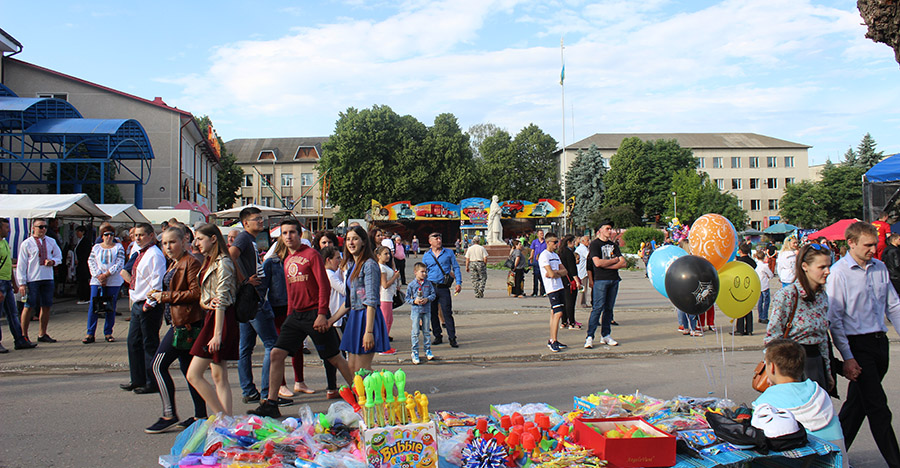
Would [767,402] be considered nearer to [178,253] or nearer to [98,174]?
[178,253]

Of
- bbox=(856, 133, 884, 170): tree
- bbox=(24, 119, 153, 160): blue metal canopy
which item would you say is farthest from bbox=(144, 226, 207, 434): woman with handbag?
bbox=(856, 133, 884, 170): tree

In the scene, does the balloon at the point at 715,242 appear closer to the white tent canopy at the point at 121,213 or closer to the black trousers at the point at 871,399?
the black trousers at the point at 871,399

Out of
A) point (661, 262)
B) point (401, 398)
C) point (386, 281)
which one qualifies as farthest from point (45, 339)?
point (661, 262)

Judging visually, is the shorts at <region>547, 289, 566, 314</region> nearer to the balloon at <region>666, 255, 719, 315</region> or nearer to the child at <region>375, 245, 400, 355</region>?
the child at <region>375, 245, 400, 355</region>

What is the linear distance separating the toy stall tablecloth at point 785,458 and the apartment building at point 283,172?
6898 cm

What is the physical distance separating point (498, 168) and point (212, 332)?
197ft

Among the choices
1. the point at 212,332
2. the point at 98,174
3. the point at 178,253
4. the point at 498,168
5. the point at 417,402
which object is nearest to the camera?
the point at 417,402

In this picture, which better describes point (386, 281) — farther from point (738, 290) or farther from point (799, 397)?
point (799, 397)

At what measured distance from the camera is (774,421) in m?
3.65

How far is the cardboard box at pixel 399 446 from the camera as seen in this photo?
3607mm

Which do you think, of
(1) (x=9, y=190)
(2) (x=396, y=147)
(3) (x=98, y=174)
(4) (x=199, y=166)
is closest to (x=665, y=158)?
(2) (x=396, y=147)

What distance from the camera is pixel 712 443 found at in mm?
3967

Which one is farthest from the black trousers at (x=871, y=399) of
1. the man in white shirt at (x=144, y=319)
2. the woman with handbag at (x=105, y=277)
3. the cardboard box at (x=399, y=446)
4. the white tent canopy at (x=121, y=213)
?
the white tent canopy at (x=121, y=213)

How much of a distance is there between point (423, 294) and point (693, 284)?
14.2ft
